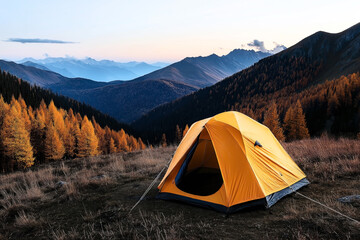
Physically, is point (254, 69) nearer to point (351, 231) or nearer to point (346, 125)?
point (346, 125)

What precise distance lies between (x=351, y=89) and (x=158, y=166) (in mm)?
92197

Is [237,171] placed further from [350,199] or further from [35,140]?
[35,140]

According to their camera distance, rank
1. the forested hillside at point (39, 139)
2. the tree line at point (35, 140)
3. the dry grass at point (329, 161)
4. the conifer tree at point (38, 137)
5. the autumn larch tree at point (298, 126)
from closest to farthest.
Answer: the dry grass at point (329, 161)
the tree line at point (35, 140)
the forested hillside at point (39, 139)
the conifer tree at point (38, 137)
the autumn larch tree at point (298, 126)

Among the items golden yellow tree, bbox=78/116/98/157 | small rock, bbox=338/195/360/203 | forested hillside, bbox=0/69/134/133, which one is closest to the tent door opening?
small rock, bbox=338/195/360/203

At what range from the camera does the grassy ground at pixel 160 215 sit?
511 cm

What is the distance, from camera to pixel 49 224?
624cm

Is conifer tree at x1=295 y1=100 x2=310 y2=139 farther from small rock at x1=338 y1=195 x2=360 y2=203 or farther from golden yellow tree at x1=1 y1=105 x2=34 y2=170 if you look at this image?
golden yellow tree at x1=1 y1=105 x2=34 y2=170

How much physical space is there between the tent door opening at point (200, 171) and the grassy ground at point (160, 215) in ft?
4.20

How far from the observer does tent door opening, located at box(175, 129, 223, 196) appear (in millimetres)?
8434

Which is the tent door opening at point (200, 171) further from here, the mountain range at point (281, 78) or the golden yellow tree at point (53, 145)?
the mountain range at point (281, 78)

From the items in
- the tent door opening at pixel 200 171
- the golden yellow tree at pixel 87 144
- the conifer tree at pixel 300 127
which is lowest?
the golden yellow tree at pixel 87 144

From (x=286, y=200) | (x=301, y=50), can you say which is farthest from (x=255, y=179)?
(x=301, y=50)

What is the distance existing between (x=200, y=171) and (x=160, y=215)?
4.34m

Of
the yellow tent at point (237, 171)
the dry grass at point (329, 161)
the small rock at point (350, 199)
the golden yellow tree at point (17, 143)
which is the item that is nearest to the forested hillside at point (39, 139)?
the golden yellow tree at point (17, 143)
